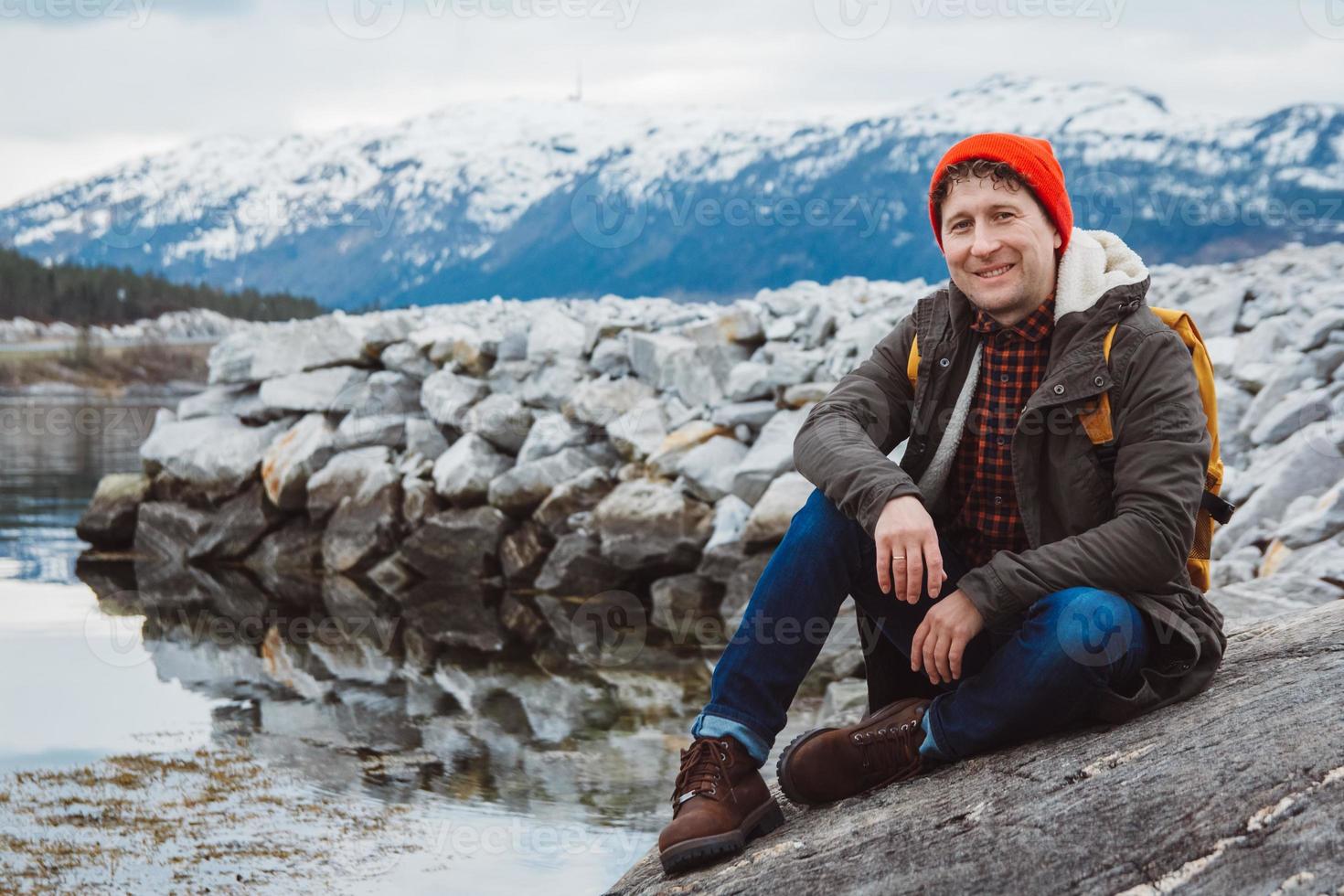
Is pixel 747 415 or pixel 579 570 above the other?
pixel 747 415

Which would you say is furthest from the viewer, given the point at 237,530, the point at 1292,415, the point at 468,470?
the point at 237,530

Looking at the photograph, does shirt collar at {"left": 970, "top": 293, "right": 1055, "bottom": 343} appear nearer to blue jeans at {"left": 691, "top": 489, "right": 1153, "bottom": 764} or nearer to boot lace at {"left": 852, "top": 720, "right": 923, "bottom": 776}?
blue jeans at {"left": 691, "top": 489, "right": 1153, "bottom": 764}

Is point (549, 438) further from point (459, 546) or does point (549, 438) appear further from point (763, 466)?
point (763, 466)

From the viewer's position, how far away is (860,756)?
273 centimetres

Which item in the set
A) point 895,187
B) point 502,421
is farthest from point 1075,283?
point 895,187

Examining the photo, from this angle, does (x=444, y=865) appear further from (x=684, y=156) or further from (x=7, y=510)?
(x=684, y=156)

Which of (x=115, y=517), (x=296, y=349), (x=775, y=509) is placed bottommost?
(x=115, y=517)

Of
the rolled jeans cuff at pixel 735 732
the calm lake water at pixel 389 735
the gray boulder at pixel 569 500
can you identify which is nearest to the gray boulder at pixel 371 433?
the gray boulder at pixel 569 500

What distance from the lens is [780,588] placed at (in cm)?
262

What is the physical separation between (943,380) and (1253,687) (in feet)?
2.93

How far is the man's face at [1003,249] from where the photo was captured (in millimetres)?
2631

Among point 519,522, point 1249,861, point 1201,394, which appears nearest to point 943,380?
point 1201,394

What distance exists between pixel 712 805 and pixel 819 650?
39 cm

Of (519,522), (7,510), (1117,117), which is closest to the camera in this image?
(519,522)
